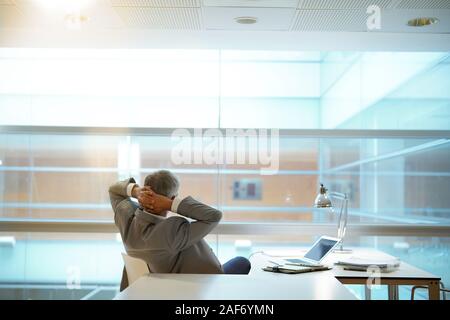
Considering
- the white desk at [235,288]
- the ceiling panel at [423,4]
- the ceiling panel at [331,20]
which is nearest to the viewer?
the white desk at [235,288]

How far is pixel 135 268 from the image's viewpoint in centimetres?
271

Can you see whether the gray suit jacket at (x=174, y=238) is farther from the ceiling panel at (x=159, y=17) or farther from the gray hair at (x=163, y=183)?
the ceiling panel at (x=159, y=17)

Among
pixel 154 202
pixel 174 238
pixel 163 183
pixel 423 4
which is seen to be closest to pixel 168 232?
pixel 174 238

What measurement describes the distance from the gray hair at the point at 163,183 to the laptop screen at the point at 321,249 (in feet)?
2.87

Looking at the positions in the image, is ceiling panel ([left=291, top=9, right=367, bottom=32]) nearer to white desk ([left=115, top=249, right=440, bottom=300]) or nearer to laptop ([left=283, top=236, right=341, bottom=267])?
laptop ([left=283, top=236, right=341, bottom=267])

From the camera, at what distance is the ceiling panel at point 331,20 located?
277cm

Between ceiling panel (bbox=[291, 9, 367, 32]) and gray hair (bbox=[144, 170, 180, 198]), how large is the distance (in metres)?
1.11

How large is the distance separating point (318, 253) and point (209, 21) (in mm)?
1445

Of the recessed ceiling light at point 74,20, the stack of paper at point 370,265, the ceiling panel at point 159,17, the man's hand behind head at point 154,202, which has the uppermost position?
the ceiling panel at point 159,17

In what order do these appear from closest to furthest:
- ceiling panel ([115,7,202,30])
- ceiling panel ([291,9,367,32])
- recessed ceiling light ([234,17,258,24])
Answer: ceiling panel ([291,9,367,32]) → ceiling panel ([115,7,202,30]) → recessed ceiling light ([234,17,258,24])

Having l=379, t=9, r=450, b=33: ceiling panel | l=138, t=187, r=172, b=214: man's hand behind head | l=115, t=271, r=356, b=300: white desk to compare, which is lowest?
l=115, t=271, r=356, b=300: white desk

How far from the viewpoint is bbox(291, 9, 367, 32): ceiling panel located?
109 inches

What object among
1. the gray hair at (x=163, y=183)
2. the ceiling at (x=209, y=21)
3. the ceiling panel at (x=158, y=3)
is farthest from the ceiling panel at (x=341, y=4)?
the gray hair at (x=163, y=183)

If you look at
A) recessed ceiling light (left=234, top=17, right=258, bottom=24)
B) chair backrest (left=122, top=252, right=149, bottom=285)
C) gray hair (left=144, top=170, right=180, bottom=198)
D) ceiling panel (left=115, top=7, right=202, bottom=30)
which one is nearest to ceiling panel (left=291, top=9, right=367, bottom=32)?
recessed ceiling light (left=234, top=17, right=258, bottom=24)
